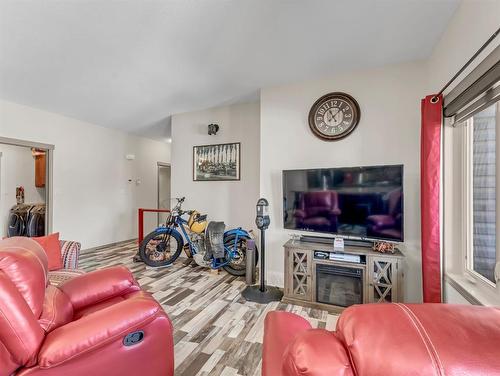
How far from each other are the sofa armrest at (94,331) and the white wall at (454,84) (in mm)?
2015

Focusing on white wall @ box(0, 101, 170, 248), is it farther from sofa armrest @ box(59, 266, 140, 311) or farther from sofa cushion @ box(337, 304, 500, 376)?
sofa cushion @ box(337, 304, 500, 376)

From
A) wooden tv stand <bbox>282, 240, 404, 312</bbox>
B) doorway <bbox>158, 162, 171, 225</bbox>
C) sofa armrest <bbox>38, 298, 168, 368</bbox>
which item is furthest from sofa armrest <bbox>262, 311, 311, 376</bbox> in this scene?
doorway <bbox>158, 162, 171, 225</bbox>

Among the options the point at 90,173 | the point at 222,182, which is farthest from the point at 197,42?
the point at 90,173

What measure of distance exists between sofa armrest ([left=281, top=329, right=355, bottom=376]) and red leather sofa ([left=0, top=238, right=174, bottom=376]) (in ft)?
2.83

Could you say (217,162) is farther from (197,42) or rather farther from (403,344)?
(403,344)

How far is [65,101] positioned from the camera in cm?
331

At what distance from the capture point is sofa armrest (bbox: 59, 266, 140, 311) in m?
1.38

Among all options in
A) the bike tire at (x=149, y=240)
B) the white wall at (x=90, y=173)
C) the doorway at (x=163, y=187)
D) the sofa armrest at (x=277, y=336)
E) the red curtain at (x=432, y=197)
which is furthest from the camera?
the doorway at (x=163, y=187)

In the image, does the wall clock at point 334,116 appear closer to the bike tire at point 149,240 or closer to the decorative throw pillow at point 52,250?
the bike tire at point 149,240

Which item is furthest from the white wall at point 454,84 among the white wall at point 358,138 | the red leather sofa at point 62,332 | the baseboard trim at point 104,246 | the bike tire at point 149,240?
the baseboard trim at point 104,246

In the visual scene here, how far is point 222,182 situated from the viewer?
3.71 m

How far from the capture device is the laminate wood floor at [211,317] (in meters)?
1.57

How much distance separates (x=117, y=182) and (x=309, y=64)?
4.37 meters

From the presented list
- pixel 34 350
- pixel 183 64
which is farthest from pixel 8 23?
pixel 34 350
